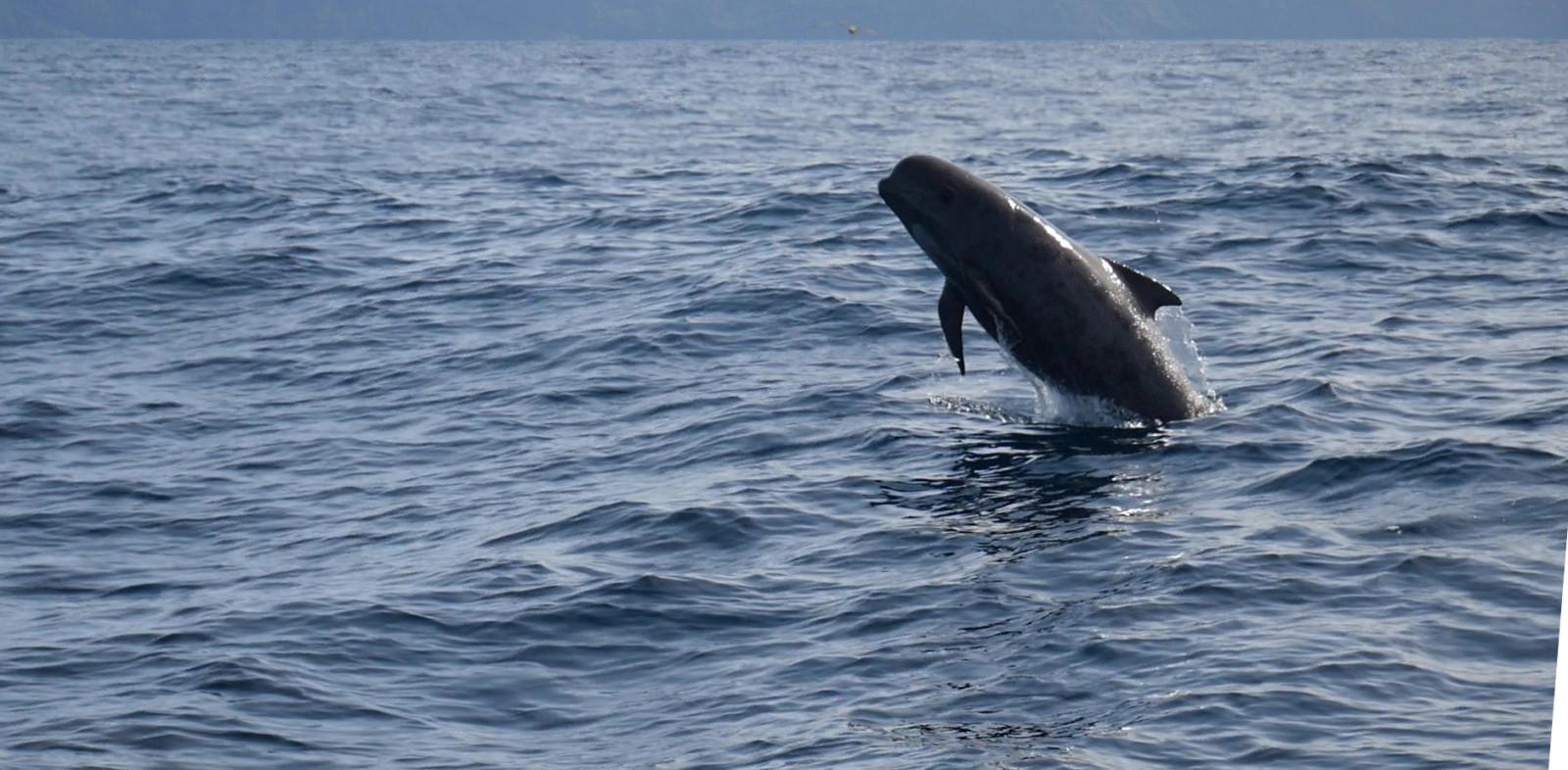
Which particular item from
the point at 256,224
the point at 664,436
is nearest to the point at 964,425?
the point at 664,436

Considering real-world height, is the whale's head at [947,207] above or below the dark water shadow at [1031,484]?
above

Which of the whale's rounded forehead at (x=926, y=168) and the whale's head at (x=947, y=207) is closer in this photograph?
the whale's head at (x=947, y=207)

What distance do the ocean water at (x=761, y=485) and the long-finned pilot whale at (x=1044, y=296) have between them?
0.65 meters

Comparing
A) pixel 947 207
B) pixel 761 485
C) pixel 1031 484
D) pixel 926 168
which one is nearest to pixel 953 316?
pixel 947 207

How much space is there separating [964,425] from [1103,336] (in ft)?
5.55

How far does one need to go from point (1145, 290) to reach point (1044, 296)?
1001 mm

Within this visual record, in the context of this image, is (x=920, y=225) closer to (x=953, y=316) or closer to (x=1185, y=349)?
(x=953, y=316)

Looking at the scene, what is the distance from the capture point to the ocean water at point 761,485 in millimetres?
11297

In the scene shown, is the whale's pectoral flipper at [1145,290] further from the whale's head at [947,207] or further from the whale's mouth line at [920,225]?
the whale's mouth line at [920,225]

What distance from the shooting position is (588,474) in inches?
687

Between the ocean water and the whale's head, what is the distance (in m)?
1.77

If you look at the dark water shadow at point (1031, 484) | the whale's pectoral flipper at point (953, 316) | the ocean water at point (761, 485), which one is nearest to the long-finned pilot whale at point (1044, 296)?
the whale's pectoral flipper at point (953, 316)

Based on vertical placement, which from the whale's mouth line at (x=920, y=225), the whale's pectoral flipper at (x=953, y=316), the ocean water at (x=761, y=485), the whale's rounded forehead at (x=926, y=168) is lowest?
the ocean water at (x=761, y=485)

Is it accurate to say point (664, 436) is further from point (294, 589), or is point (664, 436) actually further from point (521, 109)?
point (521, 109)
